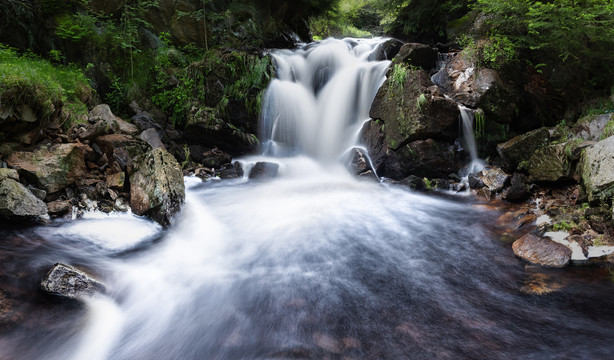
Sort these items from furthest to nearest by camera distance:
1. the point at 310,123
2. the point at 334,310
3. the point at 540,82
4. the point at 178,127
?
the point at 310,123, the point at 178,127, the point at 540,82, the point at 334,310

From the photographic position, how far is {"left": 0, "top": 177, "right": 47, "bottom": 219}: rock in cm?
354

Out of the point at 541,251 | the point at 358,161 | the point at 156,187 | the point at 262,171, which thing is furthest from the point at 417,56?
the point at 156,187

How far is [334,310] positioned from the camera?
3.01m

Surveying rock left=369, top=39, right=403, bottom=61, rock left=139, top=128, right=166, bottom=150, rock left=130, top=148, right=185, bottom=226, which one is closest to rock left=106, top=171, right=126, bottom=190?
rock left=130, top=148, right=185, bottom=226

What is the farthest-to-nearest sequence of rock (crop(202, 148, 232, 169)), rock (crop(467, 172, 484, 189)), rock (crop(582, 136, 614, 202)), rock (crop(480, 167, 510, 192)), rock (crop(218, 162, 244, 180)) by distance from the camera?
rock (crop(202, 148, 232, 169)) < rock (crop(218, 162, 244, 180)) < rock (crop(467, 172, 484, 189)) < rock (crop(480, 167, 510, 192)) < rock (crop(582, 136, 614, 202))

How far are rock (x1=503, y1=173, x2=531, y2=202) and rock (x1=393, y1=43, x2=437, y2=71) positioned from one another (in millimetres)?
4239

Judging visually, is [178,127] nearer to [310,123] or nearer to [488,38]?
[310,123]

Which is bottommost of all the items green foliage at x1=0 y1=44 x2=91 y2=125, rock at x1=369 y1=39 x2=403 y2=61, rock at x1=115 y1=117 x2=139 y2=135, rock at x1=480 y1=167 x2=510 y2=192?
rock at x1=480 y1=167 x2=510 y2=192

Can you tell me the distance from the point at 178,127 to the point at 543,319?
8718 millimetres

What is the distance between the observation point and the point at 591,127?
5.94m

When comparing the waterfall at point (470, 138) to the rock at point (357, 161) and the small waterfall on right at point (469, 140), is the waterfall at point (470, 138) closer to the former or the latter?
the small waterfall on right at point (469, 140)

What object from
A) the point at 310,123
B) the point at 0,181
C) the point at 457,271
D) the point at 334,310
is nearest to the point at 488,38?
the point at 310,123

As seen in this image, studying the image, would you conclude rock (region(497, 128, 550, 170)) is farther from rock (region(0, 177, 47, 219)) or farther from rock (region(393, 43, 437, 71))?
rock (region(0, 177, 47, 219))

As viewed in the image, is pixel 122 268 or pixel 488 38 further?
pixel 488 38
